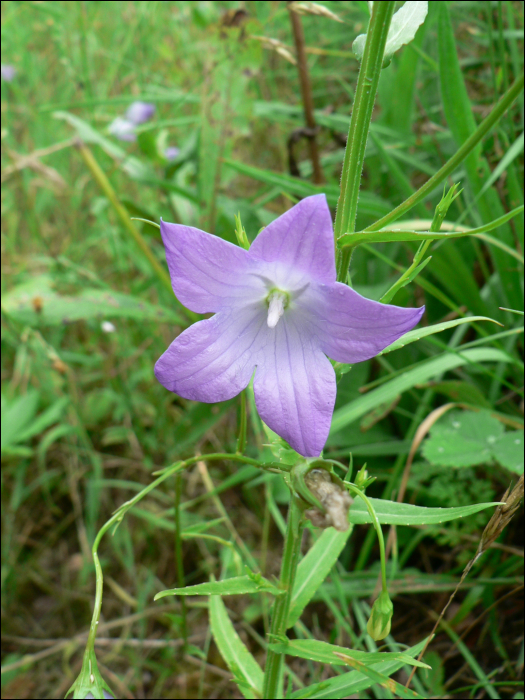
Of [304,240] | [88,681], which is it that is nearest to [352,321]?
[304,240]

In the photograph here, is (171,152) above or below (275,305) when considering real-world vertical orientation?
below

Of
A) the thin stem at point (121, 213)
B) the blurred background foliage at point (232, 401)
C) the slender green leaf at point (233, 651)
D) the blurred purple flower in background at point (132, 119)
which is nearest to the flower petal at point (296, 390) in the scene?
the blurred background foliage at point (232, 401)

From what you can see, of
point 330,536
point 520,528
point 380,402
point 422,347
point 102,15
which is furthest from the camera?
point 102,15

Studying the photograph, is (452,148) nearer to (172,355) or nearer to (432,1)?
(432,1)

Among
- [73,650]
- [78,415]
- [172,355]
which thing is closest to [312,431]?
[172,355]

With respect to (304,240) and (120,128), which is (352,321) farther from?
(120,128)

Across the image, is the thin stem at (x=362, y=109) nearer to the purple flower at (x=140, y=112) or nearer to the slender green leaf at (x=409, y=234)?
the slender green leaf at (x=409, y=234)
